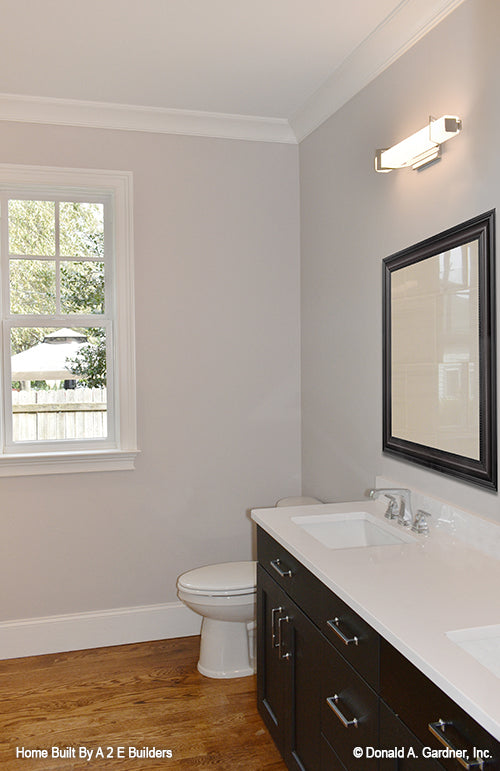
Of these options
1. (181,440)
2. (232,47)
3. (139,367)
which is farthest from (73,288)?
(232,47)

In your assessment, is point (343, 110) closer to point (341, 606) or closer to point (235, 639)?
point (341, 606)

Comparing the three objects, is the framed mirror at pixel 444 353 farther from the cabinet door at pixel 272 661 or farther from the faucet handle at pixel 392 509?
the cabinet door at pixel 272 661

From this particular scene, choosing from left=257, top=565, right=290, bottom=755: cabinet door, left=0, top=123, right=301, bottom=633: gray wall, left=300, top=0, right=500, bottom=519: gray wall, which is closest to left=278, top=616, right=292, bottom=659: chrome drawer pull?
left=257, top=565, right=290, bottom=755: cabinet door

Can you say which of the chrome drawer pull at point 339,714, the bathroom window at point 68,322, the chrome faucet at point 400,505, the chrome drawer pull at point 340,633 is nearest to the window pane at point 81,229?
the bathroom window at point 68,322

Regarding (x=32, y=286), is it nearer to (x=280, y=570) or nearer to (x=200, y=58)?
(x=200, y=58)

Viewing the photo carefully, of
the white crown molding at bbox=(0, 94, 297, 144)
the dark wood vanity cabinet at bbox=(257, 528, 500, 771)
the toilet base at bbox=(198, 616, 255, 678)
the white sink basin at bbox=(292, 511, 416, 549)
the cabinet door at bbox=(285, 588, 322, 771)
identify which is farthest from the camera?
the white crown molding at bbox=(0, 94, 297, 144)

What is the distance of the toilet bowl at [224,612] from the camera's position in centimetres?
276

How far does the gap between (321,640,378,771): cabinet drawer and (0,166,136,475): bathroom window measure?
5.69 ft

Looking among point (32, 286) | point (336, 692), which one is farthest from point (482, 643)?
point (32, 286)

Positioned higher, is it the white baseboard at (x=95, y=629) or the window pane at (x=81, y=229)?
the window pane at (x=81, y=229)

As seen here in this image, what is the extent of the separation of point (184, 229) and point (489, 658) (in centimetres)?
252

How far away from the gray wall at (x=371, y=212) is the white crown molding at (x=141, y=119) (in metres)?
0.26

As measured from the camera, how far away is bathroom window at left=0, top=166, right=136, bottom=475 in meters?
3.14

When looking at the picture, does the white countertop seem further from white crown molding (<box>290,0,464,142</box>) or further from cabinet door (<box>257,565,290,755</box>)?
white crown molding (<box>290,0,464,142</box>)
